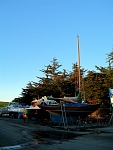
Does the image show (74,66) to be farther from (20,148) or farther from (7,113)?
(20,148)

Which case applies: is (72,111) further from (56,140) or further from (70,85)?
(70,85)

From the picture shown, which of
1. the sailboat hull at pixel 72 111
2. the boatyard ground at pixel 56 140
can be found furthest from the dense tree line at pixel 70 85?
the boatyard ground at pixel 56 140

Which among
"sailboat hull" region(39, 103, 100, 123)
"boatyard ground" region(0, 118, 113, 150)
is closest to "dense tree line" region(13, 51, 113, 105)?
"sailboat hull" region(39, 103, 100, 123)

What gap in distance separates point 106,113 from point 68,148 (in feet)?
73.2

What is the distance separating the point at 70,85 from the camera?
5628 cm

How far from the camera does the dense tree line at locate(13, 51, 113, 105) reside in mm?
36406

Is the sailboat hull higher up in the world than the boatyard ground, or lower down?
higher up

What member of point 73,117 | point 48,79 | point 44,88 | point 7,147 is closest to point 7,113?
point 44,88

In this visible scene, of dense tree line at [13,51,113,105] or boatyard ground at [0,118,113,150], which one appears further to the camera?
dense tree line at [13,51,113,105]

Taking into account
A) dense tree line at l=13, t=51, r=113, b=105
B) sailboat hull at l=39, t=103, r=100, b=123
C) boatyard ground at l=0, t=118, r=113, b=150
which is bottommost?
boatyard ground at l=0, t=118, r=113, b=150

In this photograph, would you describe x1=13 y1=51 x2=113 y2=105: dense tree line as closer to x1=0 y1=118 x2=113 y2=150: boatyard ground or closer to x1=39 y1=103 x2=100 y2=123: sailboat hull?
x1=39 y1=103 x2=100 y2=123: sailboat hull

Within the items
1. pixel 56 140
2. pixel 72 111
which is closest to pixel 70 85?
pixel 72 111

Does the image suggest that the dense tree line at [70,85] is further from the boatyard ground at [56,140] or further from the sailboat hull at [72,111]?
the boatyard ground at [56,140]

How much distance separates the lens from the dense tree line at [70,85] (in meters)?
36.4
